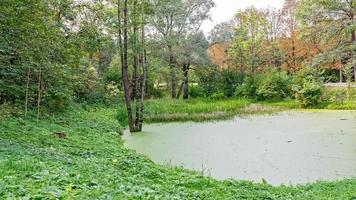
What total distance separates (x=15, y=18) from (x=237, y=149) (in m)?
6.48

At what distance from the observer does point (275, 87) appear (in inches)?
1080

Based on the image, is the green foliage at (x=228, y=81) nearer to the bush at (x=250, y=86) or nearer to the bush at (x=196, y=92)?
the bush at (x=196, y=92)

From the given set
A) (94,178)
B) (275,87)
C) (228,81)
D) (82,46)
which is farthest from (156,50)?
(94,178)

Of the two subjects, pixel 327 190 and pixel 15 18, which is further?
pixel 15 18

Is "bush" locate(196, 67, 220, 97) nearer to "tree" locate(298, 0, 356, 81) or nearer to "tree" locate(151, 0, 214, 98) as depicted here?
"tree" locate(151, 0, 214, 98)

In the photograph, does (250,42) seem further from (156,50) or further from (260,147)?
(260,147)

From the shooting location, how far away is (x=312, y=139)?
12453 mm

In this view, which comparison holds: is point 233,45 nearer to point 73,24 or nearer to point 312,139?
point 73,24

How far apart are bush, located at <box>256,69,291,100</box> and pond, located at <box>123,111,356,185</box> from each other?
9.82 metres

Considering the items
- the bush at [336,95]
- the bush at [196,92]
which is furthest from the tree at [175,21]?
the bush at [336,95]

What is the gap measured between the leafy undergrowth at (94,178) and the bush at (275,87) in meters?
18.3

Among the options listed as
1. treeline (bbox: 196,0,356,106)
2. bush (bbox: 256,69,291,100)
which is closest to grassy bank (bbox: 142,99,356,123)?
treeline (bbox: 196,0,356,106)

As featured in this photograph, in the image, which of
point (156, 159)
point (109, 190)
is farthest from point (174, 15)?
point (109, 190)

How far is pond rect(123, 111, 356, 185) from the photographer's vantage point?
861 centimetres
